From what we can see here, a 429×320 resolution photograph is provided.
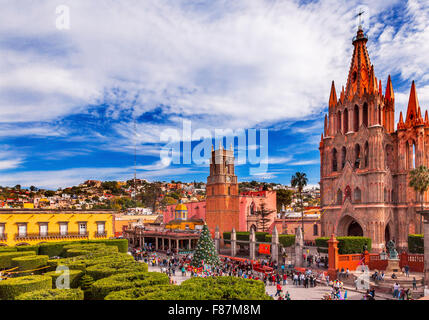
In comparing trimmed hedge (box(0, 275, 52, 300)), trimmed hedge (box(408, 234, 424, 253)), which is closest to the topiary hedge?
trimmed hedge (box(0, 275, 52, 300))

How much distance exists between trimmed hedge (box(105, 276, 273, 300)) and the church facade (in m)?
38.4

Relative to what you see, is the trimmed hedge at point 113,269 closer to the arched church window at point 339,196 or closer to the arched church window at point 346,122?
the arched church window at point 339,196

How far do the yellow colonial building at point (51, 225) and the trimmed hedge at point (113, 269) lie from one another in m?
26.7

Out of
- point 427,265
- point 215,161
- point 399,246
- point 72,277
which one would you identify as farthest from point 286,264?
point 215,161

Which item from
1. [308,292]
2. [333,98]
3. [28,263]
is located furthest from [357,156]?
[28,263]

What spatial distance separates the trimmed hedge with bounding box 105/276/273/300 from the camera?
33.9 ft

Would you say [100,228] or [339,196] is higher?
[339,196]

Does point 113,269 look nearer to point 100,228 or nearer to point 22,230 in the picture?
point 22,230

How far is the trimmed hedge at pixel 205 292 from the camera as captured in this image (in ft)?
33.9

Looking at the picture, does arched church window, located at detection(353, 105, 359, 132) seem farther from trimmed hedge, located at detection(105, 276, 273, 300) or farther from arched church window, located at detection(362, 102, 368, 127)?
trimmed hedge, located at detection(105, 276, 273, 300)

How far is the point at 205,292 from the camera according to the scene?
35.4 feet

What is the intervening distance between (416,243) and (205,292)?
38.9 metres
